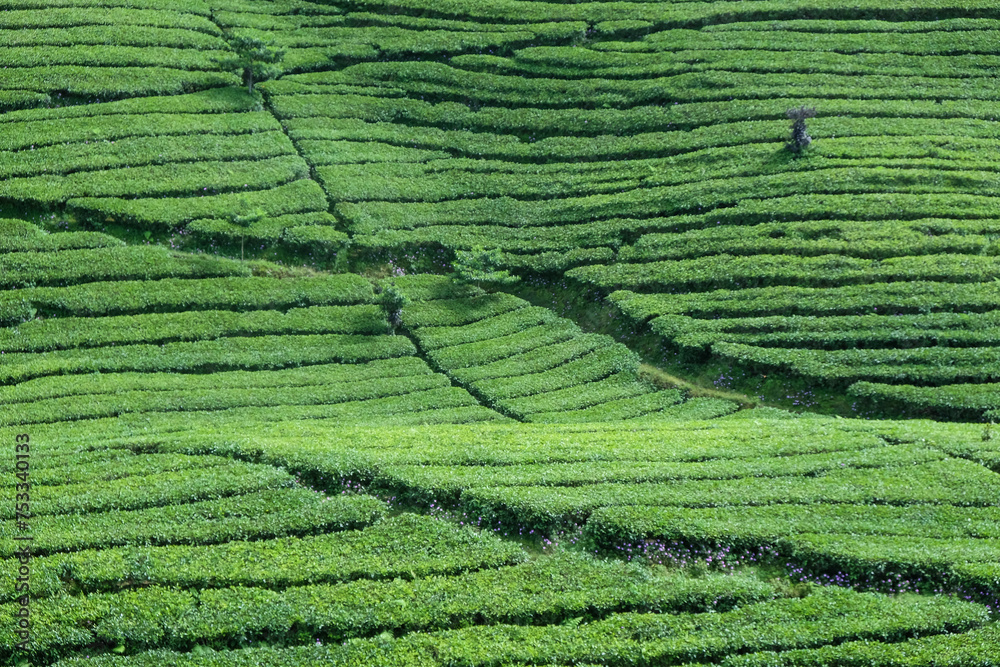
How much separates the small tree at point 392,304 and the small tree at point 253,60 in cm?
1820

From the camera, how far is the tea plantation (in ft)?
75.2

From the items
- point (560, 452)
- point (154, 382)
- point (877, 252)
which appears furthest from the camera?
point (877, 252)

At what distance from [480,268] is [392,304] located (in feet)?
14.9

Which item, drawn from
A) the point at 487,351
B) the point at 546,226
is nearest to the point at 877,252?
the point at 546,226

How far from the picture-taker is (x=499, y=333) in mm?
41938

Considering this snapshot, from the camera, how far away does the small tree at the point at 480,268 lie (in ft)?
140

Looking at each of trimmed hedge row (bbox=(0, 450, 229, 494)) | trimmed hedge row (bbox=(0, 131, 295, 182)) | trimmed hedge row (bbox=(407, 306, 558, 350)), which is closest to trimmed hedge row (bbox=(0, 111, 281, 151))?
trimmed hedge row (bbox=(0, 131, 295, 182))

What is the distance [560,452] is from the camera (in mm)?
30062

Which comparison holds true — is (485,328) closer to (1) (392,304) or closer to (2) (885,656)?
(1) (392,304)

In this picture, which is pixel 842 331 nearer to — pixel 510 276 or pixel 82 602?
pixel 510 276

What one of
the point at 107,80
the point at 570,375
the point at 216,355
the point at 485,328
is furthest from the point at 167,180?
the point at 570,375

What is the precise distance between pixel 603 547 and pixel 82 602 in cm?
1272

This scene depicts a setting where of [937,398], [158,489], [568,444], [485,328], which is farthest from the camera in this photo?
[485,328]

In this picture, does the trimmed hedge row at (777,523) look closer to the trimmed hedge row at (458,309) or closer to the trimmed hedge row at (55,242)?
the trimmed hedge row at (458,309)
